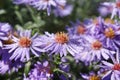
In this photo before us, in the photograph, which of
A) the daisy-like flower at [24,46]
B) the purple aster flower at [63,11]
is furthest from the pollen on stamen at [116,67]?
the purple aster flower at [63,11]

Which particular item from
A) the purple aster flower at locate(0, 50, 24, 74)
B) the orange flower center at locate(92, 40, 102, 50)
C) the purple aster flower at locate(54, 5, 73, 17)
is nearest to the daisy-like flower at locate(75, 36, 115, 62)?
the orange flower center at locate(92, 40, 102, 50)

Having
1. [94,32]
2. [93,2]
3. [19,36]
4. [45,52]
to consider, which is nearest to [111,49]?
[94,32]

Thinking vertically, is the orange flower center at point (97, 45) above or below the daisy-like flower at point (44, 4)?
below

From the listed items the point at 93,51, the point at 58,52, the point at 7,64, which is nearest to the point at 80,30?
the point at 93,51

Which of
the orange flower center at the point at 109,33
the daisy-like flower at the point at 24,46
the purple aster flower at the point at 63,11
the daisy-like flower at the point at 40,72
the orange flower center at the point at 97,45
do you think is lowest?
the purple aster flower at the point at 63,11

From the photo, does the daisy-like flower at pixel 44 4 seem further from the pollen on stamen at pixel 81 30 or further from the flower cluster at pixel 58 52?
the pollen on stamen at pixel 81 30

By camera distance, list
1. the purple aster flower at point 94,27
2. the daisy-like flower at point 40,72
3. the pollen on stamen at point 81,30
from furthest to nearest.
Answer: the pollen on stamen at point 81,30 < the purple aster flower at point 94,27 < the daisy-like flower at point 40,72
